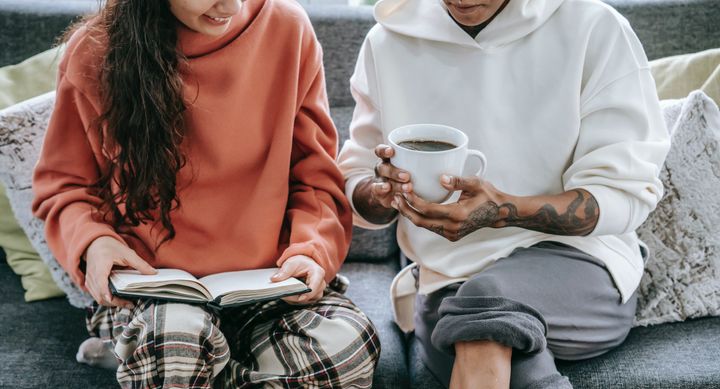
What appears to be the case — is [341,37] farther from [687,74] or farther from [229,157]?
[687,74]

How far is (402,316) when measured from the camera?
1756 millimetres

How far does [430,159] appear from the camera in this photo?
1199mm

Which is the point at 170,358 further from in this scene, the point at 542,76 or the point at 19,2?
the point at 19,2

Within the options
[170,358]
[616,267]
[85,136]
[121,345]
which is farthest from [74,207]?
[616,267]

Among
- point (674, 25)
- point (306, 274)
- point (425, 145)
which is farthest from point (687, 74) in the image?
point (306, 274)

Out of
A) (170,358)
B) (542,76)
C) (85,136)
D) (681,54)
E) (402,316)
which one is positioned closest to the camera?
(170,358)

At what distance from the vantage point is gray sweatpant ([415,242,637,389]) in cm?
129

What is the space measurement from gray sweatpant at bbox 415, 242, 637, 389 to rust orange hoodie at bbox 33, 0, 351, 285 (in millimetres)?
295

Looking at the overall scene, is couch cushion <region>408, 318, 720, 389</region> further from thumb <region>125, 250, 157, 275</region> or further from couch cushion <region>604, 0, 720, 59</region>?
couch cushion <region>604, 0, 720, 59</region>

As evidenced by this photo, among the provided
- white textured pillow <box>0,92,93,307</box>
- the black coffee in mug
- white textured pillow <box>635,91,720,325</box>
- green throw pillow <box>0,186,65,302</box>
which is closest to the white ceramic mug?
the black coffee in mug

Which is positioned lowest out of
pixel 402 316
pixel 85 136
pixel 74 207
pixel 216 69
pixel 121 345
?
pixel 402 316

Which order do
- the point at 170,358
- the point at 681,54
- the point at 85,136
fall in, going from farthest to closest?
the point at 681,54, the point at 85,136, the point at 170,358

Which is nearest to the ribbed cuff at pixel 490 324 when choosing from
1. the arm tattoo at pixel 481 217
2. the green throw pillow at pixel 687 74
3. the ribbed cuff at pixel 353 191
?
the arm tattoo at pixel 481 217

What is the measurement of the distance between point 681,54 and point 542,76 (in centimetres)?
77
